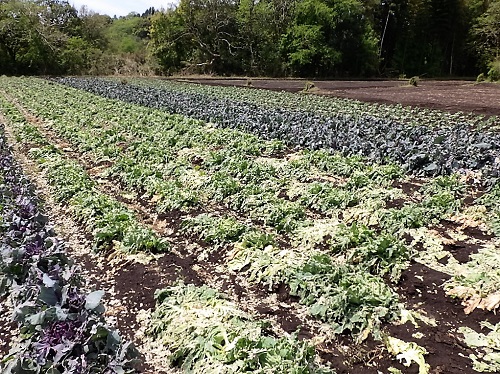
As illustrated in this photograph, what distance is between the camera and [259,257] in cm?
521

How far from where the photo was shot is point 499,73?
4116cm

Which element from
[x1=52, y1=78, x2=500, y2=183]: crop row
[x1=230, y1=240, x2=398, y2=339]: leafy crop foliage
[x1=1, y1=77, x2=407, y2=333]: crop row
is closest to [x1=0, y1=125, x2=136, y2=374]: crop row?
[x1=230, y1=240, x2=398, y2=339]: leafy crop foliage

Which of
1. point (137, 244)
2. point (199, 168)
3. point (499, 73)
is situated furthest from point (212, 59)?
point (137, 244)

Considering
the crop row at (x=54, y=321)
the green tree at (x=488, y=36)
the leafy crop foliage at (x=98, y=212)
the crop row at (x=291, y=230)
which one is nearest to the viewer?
the crop row at (x=54, y=321)

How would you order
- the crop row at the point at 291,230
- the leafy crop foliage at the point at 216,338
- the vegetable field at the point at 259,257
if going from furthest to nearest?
the crop row at the point at 291,230
the vegetable field at the point at 259,257
the leafy crop foliage at the point at 216,338

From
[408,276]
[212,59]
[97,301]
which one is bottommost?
[408,276]

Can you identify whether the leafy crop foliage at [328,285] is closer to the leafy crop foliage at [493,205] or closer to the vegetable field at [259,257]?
the vegetable field at [259,257]

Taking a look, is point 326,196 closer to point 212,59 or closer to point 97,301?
point 97,301

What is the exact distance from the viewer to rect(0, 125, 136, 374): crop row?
122 inches

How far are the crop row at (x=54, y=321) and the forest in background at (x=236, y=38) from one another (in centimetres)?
4677

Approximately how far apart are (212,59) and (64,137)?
39.8m

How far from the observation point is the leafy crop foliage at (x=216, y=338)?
3.33 meters

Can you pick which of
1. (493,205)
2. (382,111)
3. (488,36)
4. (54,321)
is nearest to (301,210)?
(493,205)

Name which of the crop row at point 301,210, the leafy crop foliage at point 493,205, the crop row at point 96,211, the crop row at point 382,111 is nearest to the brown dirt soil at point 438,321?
the crop row at point 301,210
